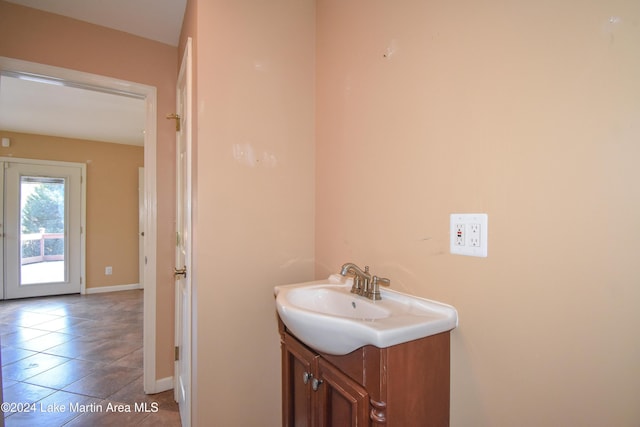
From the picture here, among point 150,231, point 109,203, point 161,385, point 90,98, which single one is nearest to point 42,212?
point 109,203

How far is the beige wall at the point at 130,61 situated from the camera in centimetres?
171

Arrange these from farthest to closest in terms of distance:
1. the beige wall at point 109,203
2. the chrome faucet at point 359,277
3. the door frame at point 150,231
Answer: the beige wall at point 109,203, the door frame at point 150,231, the chrome faucet at point 359,277

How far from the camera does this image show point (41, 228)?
4324 millimetres

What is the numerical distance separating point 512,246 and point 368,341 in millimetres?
463

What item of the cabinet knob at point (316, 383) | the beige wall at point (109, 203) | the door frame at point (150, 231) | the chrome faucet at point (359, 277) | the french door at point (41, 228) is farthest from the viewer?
the beige wall at point (109, 203)

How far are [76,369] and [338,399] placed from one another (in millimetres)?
2608

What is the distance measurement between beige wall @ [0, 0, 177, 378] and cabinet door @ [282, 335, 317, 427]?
4.16ft

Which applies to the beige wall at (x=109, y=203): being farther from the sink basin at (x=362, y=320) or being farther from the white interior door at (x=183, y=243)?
the sink basin at (x=362, y=320)

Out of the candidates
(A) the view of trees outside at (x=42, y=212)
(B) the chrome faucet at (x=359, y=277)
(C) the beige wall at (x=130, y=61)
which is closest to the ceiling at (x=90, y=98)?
(C) the beige wall at (x=130, y=61)

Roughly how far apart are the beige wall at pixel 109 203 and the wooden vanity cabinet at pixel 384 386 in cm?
499

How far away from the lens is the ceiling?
5.70 feet

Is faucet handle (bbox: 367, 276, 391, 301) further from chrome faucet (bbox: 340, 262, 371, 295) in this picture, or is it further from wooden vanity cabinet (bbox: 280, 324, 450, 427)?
wooden vanity cabinet (bbox: 280, 324, 450, 427)

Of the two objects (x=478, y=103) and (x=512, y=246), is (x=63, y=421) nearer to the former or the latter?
(x=512, y=246)

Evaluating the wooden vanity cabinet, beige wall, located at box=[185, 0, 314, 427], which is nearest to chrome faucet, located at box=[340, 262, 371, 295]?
the wooden vanity cabinet
